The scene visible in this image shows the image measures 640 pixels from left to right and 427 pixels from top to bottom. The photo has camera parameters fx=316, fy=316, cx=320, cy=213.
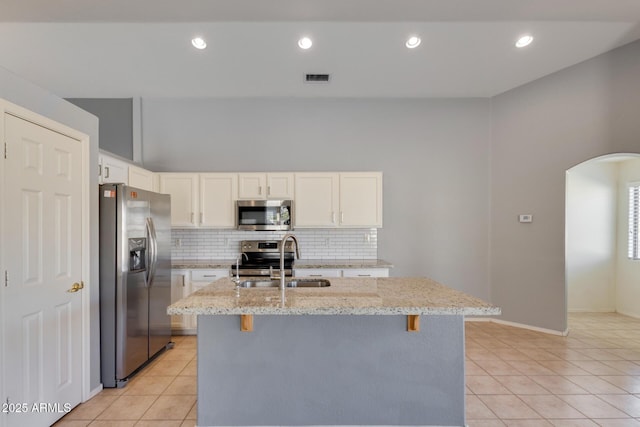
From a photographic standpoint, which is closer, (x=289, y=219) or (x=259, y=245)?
(x=289, y=219)

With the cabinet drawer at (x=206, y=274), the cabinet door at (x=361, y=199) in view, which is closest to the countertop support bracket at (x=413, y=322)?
the cabinet door at (x=361, y=199)

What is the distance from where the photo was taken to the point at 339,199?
431 cm

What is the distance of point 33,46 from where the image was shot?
11.9ft

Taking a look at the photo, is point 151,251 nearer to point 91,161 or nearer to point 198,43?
point 91,161

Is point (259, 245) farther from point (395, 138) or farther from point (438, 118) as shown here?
point (438, 118)

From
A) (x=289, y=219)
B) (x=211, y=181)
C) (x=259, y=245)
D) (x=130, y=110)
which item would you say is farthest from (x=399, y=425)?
(x=130, y=110)

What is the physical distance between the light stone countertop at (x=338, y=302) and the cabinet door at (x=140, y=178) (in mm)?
2269

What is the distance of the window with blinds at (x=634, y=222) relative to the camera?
474 cm

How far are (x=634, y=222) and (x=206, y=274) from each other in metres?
6.30

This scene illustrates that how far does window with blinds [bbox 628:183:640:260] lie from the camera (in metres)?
4.74

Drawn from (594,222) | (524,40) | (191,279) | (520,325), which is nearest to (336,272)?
(191,279)

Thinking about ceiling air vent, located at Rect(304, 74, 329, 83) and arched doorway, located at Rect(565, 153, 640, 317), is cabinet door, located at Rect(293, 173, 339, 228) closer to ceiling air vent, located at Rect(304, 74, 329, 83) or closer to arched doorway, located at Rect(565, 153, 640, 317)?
ceiling air vent, located at Rect(304, 74, 329, 83)

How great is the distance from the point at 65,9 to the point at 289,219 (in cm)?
316

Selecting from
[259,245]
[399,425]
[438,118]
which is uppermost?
[438,118]
